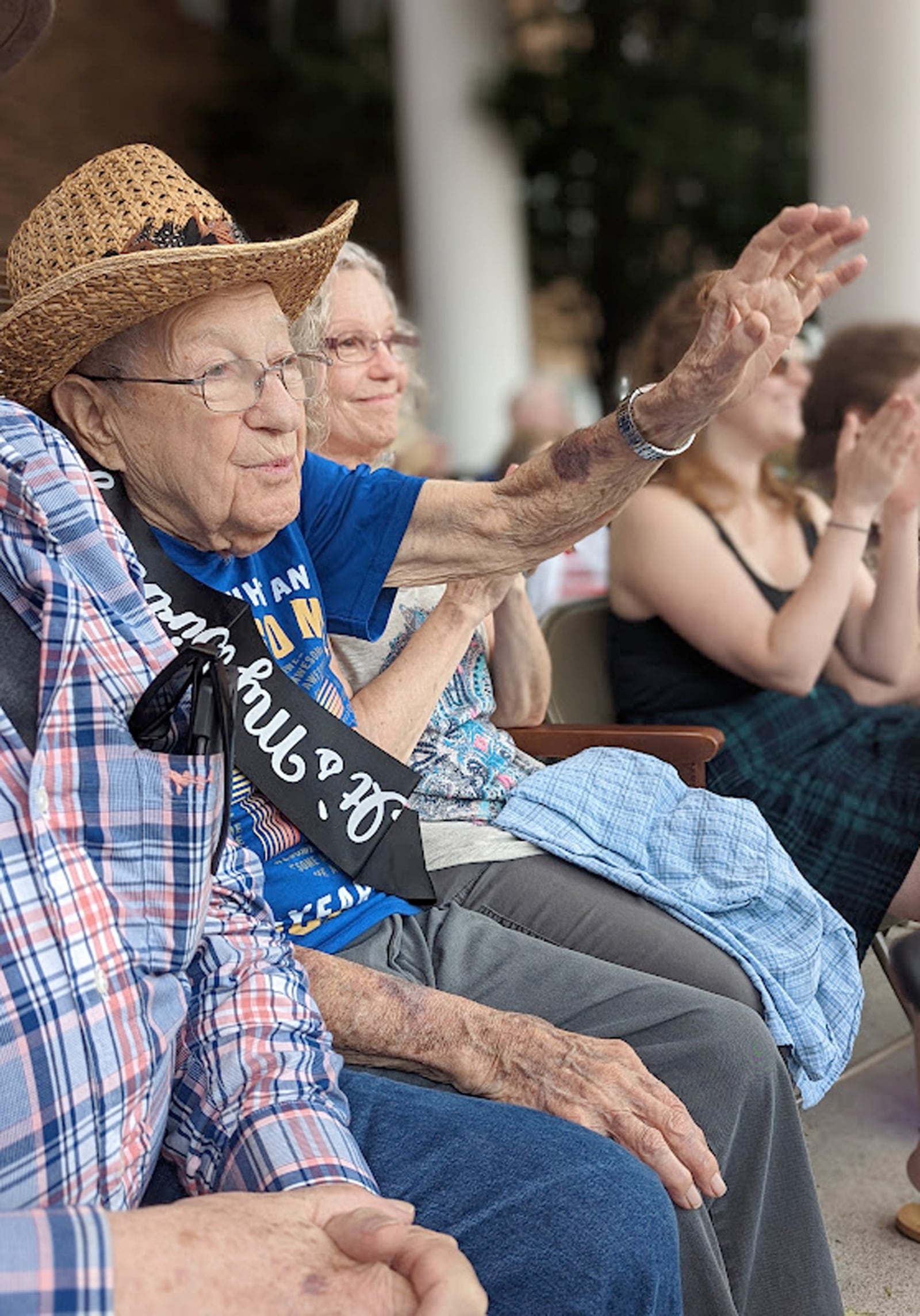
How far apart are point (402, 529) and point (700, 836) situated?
0.66 meters

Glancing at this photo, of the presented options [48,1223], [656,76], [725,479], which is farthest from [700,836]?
[656,76]

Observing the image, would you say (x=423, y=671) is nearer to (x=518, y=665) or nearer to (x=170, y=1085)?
(x=518, y=665)

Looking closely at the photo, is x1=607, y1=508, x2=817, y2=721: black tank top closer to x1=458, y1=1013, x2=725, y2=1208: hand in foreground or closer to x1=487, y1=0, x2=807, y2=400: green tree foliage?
x1=458, y1=1013, x2=725, y2=1208: hand in foreground

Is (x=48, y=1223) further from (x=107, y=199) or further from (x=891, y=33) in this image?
(x=891, y=33)

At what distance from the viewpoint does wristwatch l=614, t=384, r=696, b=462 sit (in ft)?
6.51

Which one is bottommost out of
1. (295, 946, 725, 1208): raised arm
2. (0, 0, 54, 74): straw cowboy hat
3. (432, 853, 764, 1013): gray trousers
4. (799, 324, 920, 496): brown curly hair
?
(432, 853, 764, 1013): gray trousers

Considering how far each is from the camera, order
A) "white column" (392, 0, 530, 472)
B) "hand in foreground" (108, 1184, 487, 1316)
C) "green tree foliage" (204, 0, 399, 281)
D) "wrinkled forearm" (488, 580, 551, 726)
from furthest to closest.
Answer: "green tree foliage" (204, 0, 399, 281) → "white column" (392, 0, 530, 472) → "wrinkled forearm" (488, 580, 551, 726) → "hand in foreground" (108, 1184, 487, 1316)

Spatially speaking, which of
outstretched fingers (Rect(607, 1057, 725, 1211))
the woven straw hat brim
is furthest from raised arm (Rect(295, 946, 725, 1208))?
the woven straw hat brim

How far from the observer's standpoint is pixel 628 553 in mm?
2896

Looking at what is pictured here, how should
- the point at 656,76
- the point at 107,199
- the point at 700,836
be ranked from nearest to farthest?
the point at 107,199 → the point at 700,836 → the point at 656,76

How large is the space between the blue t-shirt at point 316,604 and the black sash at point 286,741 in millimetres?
28

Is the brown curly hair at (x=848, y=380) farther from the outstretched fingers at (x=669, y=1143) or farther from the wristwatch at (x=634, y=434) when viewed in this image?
the outstretched fingers at (x=669, y=1143)

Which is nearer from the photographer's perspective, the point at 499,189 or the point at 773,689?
the point at 773,689

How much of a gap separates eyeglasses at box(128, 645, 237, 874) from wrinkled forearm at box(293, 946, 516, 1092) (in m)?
0.33
